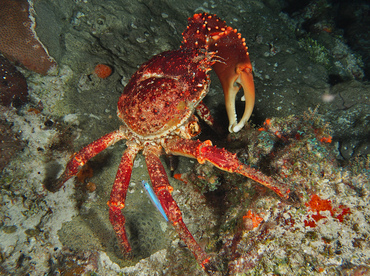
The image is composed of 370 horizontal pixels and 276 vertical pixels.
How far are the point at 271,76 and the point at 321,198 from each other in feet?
8.92

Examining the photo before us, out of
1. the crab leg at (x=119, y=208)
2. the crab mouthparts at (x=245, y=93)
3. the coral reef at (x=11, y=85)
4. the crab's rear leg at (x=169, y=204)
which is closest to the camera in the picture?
the crab's rear leg at (x=169, y=204)

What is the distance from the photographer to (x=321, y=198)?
166 centimetres

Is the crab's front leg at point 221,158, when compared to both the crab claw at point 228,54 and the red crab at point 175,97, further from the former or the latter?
the crab claw at point 228,54

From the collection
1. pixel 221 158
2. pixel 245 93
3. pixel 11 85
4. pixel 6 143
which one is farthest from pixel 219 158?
pixel 11 85

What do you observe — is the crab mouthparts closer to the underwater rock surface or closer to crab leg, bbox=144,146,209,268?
the underwater rock surface

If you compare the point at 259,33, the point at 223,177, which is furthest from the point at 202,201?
the point at 259,33

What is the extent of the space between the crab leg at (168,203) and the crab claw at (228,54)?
1.22m

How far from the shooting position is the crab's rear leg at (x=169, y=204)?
215 centimetres

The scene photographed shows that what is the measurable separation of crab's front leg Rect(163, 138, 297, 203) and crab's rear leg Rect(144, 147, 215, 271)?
279 mm

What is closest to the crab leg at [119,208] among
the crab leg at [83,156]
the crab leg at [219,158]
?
the crab leg at [83,156]

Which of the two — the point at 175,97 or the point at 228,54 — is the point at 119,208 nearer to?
the point at 175,97

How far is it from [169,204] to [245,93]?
5.93 feet

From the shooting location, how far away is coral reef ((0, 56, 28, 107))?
3102mm

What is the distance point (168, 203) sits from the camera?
8.09ft
